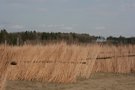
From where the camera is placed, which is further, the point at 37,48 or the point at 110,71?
the point at 110,71

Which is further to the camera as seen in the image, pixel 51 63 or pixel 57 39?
pixel 57 39

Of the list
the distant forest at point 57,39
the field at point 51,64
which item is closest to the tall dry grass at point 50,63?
the field at point 51,64

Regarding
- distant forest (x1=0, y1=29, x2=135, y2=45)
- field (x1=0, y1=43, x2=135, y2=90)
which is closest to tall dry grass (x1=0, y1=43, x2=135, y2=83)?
field (x1=0, y1=43, x2=135, y2=90)

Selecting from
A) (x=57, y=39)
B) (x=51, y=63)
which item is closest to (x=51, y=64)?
(x=51, y=63)

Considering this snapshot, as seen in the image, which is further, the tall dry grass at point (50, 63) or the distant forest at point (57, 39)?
the distant forest at point (57, 39)

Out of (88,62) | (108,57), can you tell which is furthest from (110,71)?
(88,62)

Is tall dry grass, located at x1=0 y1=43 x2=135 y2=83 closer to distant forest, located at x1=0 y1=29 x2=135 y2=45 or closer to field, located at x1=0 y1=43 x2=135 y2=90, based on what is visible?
field, located at x1=0 y1=43 x2=135 y2=90

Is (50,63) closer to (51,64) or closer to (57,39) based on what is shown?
(51,64)

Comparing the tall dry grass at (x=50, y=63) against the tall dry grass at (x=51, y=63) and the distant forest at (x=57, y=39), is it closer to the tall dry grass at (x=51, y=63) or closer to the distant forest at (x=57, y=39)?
the tall dry grass at (x=51, y=63)

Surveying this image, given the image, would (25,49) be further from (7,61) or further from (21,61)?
(7,61)

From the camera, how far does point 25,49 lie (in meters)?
14.1

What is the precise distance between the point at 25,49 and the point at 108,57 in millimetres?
5318

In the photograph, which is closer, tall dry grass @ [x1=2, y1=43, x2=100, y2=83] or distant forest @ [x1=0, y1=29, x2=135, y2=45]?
tall dry grass @ [x1=2, y1=43, x2=100, y2=83]

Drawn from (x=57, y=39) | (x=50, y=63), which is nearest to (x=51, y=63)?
(x=50, y=63)
